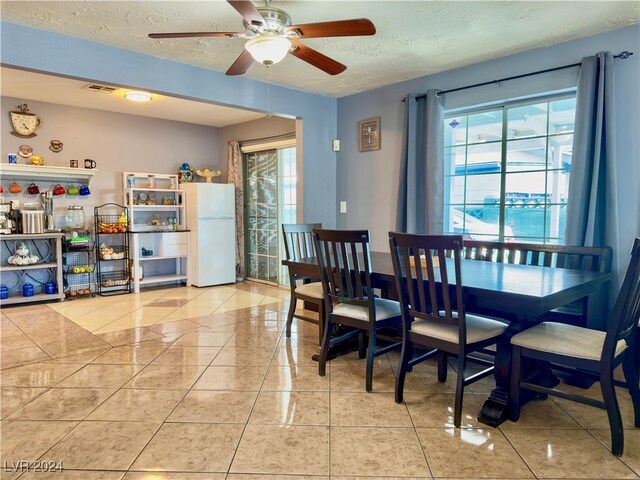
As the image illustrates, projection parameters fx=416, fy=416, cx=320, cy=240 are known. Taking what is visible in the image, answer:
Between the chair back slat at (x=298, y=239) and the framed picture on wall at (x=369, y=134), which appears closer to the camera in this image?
the chair back slat at (x=298, y=239)

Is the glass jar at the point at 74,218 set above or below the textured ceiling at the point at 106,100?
below

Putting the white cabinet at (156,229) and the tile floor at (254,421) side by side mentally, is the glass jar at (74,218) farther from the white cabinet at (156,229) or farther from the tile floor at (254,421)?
the tile floor at (254,421)

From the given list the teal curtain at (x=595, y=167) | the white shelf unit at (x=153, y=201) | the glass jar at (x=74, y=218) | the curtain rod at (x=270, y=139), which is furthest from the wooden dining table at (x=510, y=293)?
the glass jar at (x=74, y=218)

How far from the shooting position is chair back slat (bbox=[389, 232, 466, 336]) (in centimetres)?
211

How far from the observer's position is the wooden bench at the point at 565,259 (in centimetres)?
279

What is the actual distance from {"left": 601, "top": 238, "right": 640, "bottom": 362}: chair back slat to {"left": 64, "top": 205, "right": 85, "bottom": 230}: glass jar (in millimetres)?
5816

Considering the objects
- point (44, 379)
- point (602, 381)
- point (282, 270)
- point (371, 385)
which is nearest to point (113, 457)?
point (44, 379)

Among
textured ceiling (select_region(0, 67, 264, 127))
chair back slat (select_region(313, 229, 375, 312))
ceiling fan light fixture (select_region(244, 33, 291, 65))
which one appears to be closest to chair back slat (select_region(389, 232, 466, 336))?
chair back slat (select_region(313, 229, 375, 312))

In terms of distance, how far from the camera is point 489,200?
382 cm

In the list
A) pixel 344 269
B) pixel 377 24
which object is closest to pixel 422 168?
pixel 377 24

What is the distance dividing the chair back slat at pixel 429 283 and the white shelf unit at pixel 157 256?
4397 millimetres

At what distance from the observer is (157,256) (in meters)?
5.96

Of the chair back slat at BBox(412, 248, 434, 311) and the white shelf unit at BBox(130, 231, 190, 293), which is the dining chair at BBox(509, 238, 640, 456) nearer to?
the chair back slat at BBox(412, 248, 434, 311)

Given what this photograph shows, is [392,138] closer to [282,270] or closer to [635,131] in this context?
[635,131]
